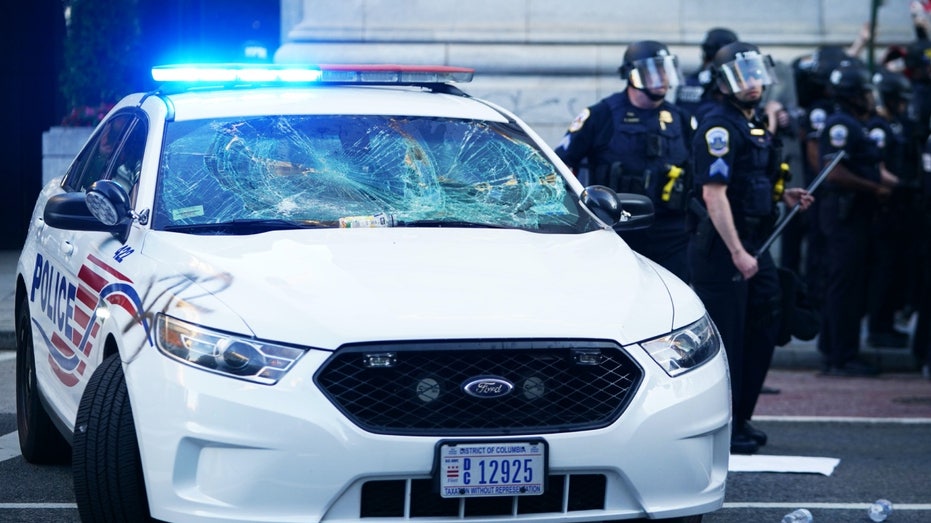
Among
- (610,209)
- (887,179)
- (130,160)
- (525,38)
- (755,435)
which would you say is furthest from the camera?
(525,38)

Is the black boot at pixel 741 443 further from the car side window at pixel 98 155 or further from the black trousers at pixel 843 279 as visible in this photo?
the black trousers at pixel 843 279

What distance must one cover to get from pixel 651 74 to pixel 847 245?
3.27m

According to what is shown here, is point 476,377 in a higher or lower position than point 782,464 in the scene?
higher

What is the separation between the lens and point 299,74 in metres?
6.43

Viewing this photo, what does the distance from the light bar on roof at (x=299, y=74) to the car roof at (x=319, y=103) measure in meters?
0.04

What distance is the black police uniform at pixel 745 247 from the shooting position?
25.2ft

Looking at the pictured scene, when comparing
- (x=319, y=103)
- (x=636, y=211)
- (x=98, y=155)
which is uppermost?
(x=319, y=103)

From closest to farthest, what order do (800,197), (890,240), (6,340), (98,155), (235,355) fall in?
(235,355), (98,155), (800,197), (6,340), (890,240)

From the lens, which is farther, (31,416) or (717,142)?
(717,142)

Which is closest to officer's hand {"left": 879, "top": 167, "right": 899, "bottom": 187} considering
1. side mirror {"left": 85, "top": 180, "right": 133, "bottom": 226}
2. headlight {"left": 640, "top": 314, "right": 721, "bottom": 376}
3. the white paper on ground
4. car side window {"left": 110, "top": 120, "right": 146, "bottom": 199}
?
the white paper on ground

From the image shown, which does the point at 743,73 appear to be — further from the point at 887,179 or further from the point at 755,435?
the point at 887,179

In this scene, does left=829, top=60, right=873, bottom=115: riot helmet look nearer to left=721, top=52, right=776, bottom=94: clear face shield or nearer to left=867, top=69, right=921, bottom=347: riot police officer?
left=867, top=69, right=921, bottom=347: riot police officer

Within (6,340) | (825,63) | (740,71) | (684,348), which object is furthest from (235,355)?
(825,63)

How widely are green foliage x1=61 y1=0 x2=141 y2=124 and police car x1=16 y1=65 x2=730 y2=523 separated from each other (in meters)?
9.76
